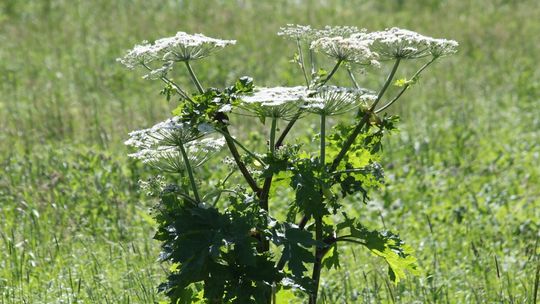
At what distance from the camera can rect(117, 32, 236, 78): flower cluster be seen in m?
3.91

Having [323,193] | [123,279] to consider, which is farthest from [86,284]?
[323,193]

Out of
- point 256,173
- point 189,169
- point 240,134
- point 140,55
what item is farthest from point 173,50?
point 240,134

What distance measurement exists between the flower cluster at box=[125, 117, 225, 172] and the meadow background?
0.57 meters

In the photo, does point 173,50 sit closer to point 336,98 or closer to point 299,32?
point 299,32

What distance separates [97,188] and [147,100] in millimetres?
3755

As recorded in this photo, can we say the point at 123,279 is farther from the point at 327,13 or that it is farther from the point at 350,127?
the point at 327,13

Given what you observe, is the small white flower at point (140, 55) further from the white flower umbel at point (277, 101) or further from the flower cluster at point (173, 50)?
the white flower umbel at point (277, 101)

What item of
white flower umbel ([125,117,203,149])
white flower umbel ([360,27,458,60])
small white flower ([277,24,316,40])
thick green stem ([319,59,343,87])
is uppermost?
small white flower ([277,24,316,40])

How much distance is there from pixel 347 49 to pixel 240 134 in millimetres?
5806

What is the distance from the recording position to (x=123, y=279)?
18.3ft

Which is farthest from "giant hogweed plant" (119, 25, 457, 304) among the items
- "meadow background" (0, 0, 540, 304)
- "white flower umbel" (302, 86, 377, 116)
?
"meadow background" (0, 0, 540, 304)

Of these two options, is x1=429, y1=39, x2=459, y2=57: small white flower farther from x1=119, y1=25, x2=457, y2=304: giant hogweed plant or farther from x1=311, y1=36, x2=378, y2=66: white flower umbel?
x1=311, y1=36, x2=378, y2=66: white flower umbel

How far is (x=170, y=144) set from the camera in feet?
12.8

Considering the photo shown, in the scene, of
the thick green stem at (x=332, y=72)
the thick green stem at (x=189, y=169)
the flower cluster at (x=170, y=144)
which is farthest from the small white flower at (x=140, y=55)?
the thick green stem at (x=332, y=72)
